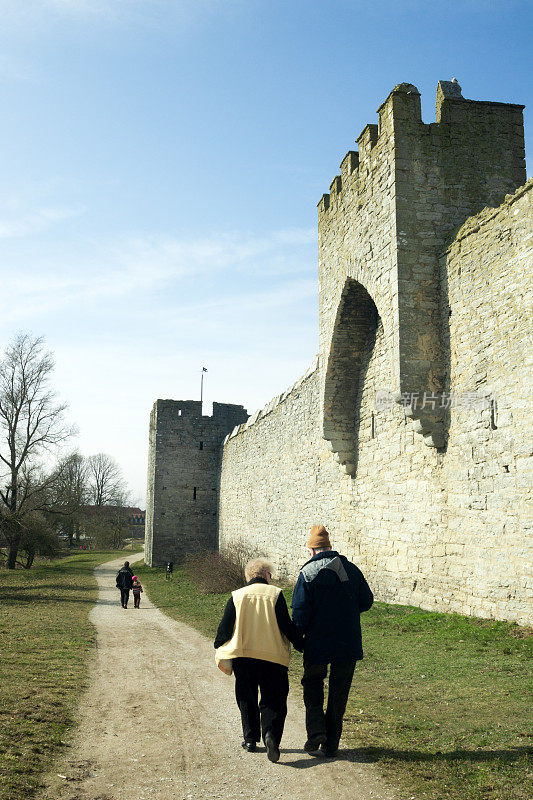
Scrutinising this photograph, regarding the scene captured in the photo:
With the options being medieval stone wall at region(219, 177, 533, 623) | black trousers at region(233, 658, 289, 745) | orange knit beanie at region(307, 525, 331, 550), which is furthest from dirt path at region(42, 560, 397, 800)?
medieval stone wall at region(219, 177, 533, 623)

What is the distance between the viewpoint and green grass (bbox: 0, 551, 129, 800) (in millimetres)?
3572

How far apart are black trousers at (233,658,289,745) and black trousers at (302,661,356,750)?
0.16m

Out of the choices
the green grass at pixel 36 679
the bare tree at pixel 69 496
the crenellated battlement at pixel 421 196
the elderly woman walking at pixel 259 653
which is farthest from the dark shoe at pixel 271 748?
the bare tree at pixel 69 496

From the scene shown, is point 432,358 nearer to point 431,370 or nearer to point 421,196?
point 431,370

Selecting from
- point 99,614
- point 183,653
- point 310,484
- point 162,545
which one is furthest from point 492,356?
point 162,545

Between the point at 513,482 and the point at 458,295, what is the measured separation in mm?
2647

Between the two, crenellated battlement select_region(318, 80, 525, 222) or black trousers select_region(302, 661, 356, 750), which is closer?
A: black trousers select_region(302, 661, 356, 750)

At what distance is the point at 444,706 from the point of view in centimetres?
448

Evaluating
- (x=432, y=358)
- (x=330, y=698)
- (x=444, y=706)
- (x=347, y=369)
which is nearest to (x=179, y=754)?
(x=330, y=698)

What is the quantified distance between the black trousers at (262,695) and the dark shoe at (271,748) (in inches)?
1.1

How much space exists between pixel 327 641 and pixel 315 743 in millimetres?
617

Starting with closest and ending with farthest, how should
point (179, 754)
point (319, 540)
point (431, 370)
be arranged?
point (179, 754)
point (319, 540)
point (431, 370)

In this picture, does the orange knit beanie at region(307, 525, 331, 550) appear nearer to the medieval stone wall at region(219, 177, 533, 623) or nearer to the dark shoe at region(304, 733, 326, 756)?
the dark shoe at region(304, 733, 326, 756)

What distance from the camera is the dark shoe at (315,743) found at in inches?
142
